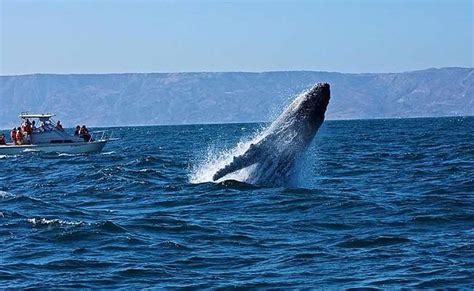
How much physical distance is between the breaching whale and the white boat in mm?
29022

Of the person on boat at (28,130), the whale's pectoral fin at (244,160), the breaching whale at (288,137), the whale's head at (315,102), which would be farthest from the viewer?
the person on boat at (28,130)

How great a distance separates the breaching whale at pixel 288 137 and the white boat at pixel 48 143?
29.0 meters

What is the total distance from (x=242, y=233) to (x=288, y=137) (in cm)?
411

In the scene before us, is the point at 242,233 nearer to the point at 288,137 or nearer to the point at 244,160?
the point at 288,137

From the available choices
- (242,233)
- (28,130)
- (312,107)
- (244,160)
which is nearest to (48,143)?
(28,130)

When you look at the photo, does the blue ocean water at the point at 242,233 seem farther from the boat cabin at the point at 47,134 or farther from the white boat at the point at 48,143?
the boat cabin at the point at 47,134

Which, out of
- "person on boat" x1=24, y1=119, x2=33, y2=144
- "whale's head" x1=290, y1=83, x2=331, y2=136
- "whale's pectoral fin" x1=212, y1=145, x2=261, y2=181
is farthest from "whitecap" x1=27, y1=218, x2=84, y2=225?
"person on boat" x1=24, y1=119, x2=33, y2=144

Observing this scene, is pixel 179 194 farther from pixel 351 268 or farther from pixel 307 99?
pixel 351 268

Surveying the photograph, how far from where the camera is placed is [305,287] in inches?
447

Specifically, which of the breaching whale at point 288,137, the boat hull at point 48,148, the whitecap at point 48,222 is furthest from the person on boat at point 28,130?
the whitecap at point 48,222

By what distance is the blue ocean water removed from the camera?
1204 centimetres

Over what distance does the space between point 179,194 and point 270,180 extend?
111 inches

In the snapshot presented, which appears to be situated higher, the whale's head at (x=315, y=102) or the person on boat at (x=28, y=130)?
the person on boat at (x=28, y=130)

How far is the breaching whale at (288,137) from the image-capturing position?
18.7 m
